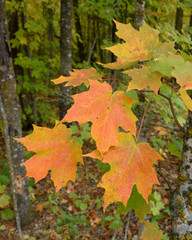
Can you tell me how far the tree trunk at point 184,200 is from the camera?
3.64ft

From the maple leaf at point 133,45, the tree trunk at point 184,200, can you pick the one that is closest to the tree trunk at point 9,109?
the maple leaf at point 133,45

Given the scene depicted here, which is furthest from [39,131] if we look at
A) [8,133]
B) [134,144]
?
[8,133]

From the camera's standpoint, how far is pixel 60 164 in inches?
39.9

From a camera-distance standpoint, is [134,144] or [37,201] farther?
[37,201]

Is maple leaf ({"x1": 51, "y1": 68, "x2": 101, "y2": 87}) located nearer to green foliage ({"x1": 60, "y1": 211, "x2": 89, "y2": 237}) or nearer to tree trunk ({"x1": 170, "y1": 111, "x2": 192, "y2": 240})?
tree trunk ({"x1": 170, "y1": 111, "x2": 192, "y2": 240})

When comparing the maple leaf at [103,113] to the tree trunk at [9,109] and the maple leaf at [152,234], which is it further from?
the tree trunk at [9,109]

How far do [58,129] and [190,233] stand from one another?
3.31 ft

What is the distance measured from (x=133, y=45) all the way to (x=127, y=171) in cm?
72

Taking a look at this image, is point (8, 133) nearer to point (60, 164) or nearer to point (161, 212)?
point (60, 164)

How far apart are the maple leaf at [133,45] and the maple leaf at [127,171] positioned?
0.48m

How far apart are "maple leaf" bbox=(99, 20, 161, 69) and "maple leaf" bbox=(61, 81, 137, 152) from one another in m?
0.21

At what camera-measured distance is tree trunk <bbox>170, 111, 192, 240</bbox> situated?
3.64ft

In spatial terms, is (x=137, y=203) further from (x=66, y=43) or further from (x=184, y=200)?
(x=66, y=43)

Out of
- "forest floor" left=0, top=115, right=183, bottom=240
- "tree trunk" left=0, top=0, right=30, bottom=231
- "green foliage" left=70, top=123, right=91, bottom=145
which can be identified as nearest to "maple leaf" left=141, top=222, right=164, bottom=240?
"green foliage" left=70, top=123, right=91, bottom=145
